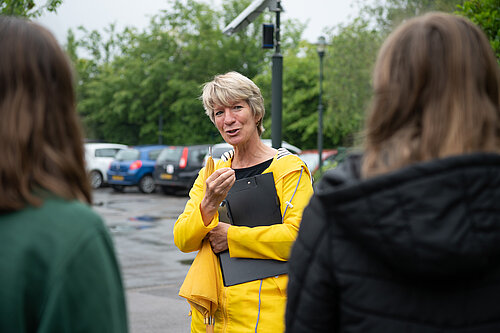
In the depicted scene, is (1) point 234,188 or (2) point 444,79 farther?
(1) point 234,188

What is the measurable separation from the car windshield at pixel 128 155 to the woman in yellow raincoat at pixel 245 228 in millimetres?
18809

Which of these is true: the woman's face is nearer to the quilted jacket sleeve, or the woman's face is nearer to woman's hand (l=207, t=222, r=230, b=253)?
woman's hand (l=207, t=222, r=230, b=253)

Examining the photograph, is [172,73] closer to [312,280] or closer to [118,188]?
[118,188]

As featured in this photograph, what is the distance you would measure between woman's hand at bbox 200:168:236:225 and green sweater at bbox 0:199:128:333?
54.5 inches

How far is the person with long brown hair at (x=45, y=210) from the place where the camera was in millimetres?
1171

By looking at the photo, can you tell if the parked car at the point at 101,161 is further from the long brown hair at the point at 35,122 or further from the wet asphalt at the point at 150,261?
the long brown hair at the point at 35,122

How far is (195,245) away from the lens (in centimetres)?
275

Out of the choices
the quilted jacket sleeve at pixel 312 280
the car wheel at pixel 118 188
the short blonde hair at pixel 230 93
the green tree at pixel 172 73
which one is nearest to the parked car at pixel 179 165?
the car wheel at pixel 118 188

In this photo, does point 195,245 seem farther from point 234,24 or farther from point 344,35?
point 344,35

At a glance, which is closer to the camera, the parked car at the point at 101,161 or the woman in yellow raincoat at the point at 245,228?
the woman in yellow raincoat at the point at 245,228

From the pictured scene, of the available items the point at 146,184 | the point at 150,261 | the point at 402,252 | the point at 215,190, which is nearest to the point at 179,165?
the point at 146,184

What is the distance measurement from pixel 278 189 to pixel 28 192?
1647 mm

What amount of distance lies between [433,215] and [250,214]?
63.0 inches

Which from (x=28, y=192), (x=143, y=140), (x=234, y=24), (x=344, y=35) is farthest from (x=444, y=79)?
(x=143, y=140)
